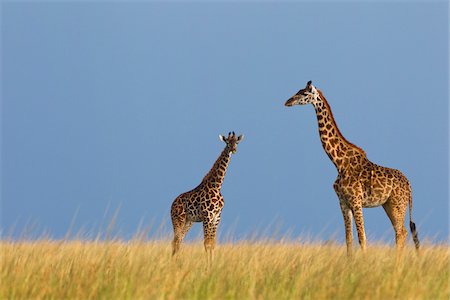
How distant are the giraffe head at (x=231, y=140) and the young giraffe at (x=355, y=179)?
1.51 m

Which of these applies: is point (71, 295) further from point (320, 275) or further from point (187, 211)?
point (187, 211)

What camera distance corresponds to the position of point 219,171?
13547mm

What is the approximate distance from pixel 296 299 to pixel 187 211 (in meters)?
6.67

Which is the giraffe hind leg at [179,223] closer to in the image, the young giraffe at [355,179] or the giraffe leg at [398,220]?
the young giraffe at [355,179]

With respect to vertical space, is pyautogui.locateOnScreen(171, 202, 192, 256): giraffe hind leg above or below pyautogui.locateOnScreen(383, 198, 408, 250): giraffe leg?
above

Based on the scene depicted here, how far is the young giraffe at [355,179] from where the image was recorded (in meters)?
12.0

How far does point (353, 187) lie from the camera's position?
1194cm

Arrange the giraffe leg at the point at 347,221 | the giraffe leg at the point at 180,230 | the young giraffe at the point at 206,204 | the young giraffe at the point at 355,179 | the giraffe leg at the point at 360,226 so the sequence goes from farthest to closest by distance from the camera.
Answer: the giraffe leg at the point at 180,230
the young giraffe at the point at 206,204
the young giraffe at the point at 355,179
the giraffe leg at the point at 347,221
the giraffe leg at the point at 360,226

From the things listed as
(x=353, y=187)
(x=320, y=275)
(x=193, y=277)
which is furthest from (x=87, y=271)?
(x=353, y=187)

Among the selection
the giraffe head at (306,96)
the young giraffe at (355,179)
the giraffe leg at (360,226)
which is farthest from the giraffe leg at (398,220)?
the giraffe head at (306,96)

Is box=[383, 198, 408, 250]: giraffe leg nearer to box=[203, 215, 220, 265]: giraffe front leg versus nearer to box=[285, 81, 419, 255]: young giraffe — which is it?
box=[285, 81, 419, 255]: young giraffe

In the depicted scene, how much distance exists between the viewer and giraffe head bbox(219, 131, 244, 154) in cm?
1309

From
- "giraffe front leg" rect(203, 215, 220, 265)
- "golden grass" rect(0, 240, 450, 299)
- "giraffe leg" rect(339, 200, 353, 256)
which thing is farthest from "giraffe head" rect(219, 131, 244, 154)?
"golden grass" rect(0, 240, 450, 299)

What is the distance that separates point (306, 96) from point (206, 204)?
2814 millimetres
